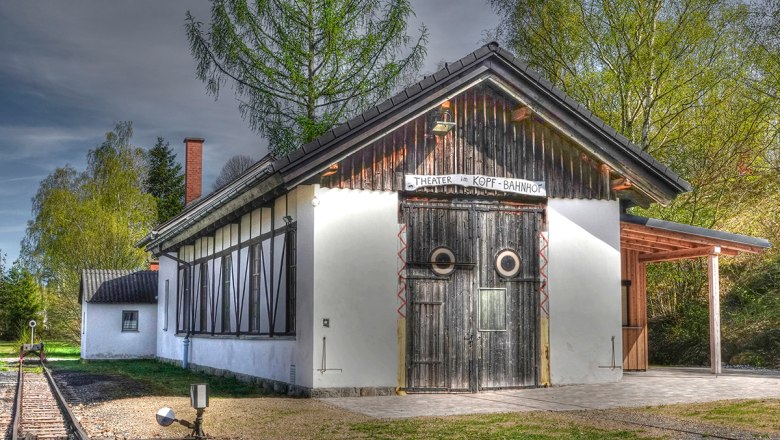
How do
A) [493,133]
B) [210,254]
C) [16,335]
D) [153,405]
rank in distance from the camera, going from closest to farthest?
[153,405], [493,133], [210,254], [16,335]

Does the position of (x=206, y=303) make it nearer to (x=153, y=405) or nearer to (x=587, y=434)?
(x=153, y=405)

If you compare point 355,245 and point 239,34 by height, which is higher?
point 239,34

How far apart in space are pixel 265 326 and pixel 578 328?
6.10 metres

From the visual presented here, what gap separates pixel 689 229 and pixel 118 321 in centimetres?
2468

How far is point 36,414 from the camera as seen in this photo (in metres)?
13.8

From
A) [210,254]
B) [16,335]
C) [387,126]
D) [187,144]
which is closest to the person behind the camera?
[387,126]

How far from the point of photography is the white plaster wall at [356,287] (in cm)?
1502

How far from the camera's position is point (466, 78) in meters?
15.6

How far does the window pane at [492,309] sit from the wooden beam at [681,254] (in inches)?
178

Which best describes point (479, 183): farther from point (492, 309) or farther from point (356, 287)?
point (356, 287)

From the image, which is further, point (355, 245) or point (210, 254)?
point (210, 254)

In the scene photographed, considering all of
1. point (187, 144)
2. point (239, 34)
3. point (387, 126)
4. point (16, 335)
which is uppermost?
point (239, 34)

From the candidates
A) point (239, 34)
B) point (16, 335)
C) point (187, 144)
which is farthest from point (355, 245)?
point (16, 335)

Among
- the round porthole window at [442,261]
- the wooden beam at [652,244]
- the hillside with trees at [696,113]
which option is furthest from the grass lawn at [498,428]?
the hillside with trees at [696,113]
